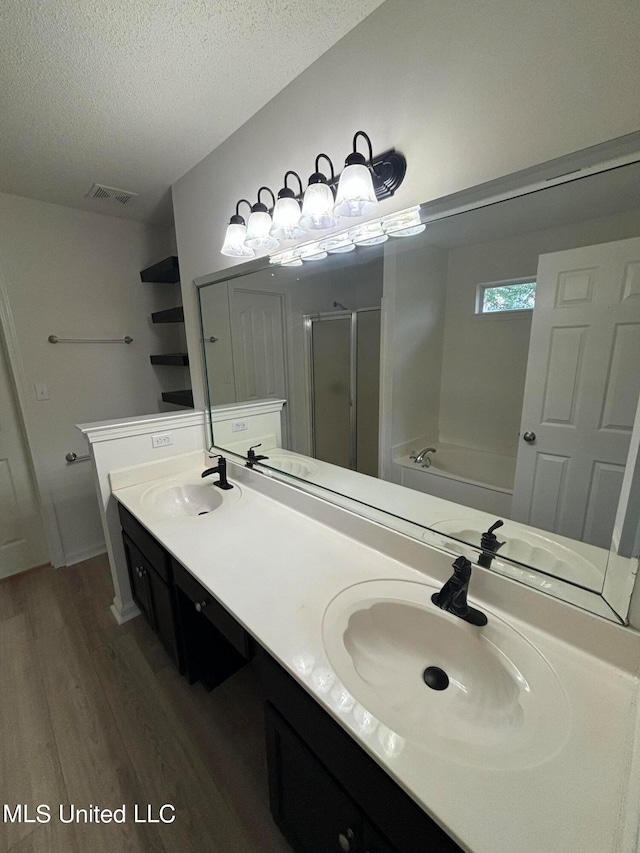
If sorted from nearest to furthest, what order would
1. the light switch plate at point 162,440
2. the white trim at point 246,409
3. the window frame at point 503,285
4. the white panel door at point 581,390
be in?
the white panel door at point 581,390, the window frame at point 503,285, the white trim at point 246,409, the light switch plate at point 162,440

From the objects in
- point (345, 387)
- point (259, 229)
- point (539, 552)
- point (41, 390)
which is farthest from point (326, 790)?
point (41, 390)

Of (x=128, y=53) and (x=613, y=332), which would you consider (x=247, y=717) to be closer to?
(x=613, y=332)

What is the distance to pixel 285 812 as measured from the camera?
2.90 ft

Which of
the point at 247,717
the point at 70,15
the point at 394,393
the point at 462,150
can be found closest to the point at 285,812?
the point at 247,717

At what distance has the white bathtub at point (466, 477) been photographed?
945 millimetres

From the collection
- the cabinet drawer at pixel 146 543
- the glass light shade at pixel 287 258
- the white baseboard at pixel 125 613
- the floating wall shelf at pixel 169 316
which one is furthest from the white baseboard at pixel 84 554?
the glass light shade at pixel 287 258

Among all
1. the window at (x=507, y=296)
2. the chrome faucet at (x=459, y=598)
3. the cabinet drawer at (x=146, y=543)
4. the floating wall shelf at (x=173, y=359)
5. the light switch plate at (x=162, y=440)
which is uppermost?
the window at (x=507, y=296)

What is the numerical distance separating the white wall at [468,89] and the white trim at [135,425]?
4.24 ft

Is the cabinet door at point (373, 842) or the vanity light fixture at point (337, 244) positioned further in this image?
the vanity light fixture at point (337, 244)

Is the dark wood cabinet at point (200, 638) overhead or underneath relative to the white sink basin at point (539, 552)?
underneath

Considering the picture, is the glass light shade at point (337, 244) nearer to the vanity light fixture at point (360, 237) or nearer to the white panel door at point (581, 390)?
the vanity light fixture at point (360, 237)

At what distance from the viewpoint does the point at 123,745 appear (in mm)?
1234

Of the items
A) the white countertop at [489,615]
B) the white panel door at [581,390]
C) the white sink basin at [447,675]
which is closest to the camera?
the white countertop at [489,615]

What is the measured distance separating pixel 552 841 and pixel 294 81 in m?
1.88
